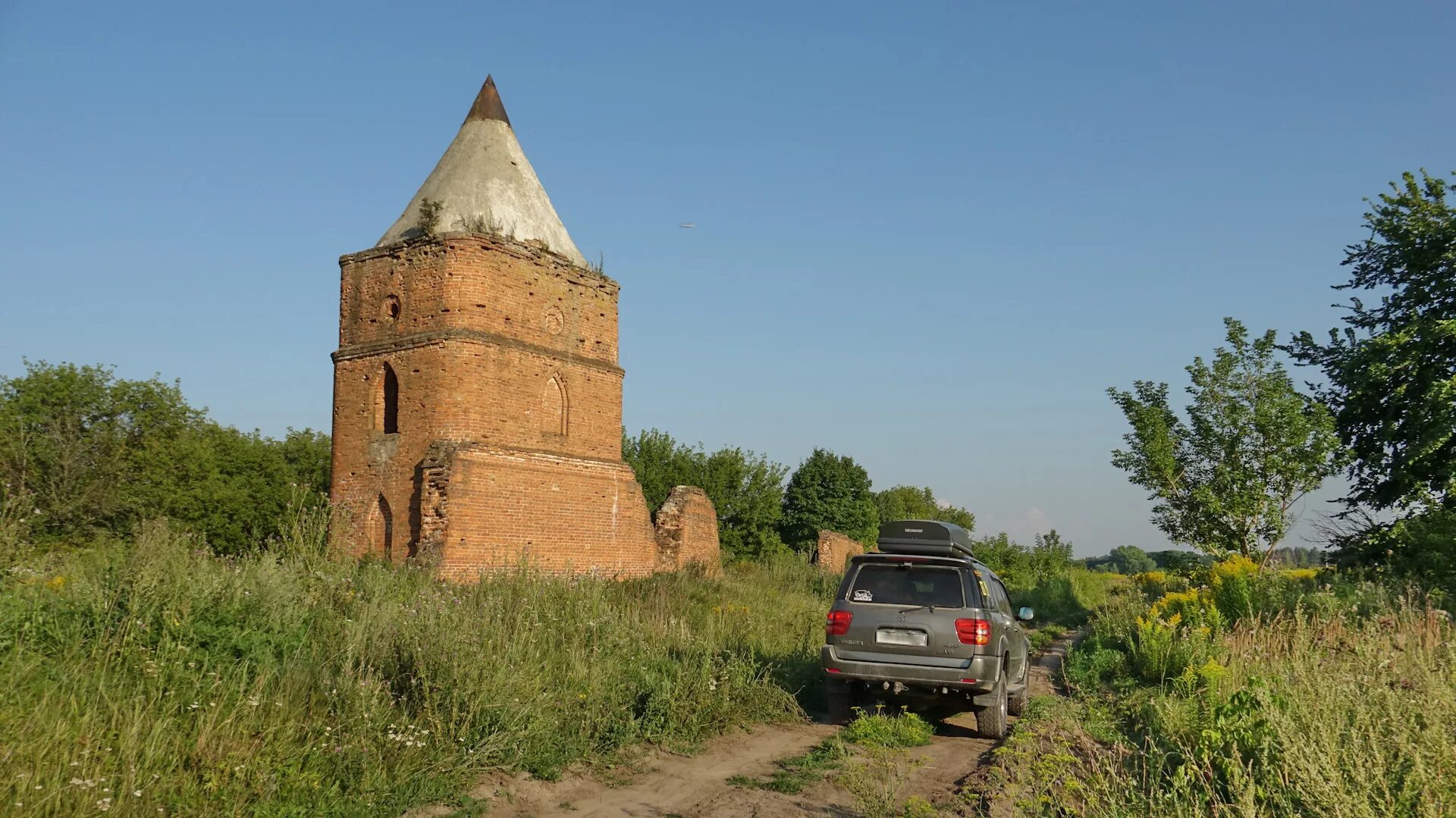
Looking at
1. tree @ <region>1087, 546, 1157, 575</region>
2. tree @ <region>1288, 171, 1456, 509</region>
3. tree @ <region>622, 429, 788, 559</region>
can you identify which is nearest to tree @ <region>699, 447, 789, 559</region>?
tree @ <region>622, 429, 788, 559</region>

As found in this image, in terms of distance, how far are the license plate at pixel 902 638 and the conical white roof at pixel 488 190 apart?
49.2 ft

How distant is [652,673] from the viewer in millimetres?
9609

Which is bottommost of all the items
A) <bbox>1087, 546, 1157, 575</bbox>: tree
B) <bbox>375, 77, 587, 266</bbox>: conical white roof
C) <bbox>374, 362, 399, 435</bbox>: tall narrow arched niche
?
<bbox>1087, 546, 1157, 575</bbox>: tree

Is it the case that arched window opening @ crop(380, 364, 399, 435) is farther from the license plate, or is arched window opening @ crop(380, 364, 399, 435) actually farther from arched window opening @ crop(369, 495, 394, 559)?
the license plate

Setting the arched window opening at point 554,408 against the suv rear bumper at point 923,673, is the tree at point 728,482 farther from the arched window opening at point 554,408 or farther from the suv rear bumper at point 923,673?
the suv rear bumper at point 923,673

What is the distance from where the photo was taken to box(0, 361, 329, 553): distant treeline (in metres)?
33.5

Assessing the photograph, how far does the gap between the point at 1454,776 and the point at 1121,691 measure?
23.3 ft

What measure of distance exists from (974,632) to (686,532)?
16.0 meters

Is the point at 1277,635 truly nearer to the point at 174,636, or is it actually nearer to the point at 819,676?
the point at 819,676

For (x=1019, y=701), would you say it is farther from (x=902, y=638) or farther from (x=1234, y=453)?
(x=1234, y=453)

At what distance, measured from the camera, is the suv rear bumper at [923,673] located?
29.8ft

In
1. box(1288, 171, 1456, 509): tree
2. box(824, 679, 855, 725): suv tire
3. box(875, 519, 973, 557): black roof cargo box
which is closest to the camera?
→ box(824, 679, 855, 725): suv tire

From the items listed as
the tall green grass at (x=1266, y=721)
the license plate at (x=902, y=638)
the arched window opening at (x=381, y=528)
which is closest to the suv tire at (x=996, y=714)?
the tall green grass at (x=1266, y=721)

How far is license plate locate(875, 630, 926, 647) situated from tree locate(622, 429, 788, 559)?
3532 centimetres
